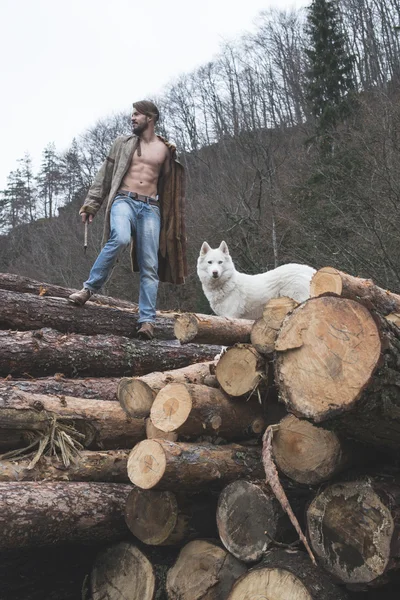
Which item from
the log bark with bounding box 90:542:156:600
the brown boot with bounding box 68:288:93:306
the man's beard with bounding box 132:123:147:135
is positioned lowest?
the log bark with bounding box 90:542:156:600

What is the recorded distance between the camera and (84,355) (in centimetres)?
546

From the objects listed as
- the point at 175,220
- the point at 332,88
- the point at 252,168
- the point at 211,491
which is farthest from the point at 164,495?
the point at 332,88

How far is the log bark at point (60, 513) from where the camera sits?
3.26 metres

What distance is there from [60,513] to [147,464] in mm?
623

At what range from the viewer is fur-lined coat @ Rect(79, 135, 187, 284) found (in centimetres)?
652

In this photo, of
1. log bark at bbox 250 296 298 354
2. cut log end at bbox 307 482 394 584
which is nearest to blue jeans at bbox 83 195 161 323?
log bark at bbox 250 296 298 354

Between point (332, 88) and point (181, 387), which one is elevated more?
point (332, 88)

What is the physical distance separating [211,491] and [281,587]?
88 cm

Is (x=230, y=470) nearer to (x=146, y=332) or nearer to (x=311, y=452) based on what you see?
(x=311, y=452)

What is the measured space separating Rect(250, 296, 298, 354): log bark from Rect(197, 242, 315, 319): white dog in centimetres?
382

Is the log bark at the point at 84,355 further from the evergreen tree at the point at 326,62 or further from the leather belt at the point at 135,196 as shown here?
the evergreen tree at the point at 326,62

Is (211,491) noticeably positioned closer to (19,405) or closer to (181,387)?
(181,387)

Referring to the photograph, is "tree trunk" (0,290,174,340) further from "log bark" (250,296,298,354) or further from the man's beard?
"log bark" (250,296,298,354)

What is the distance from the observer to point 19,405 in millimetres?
3984
